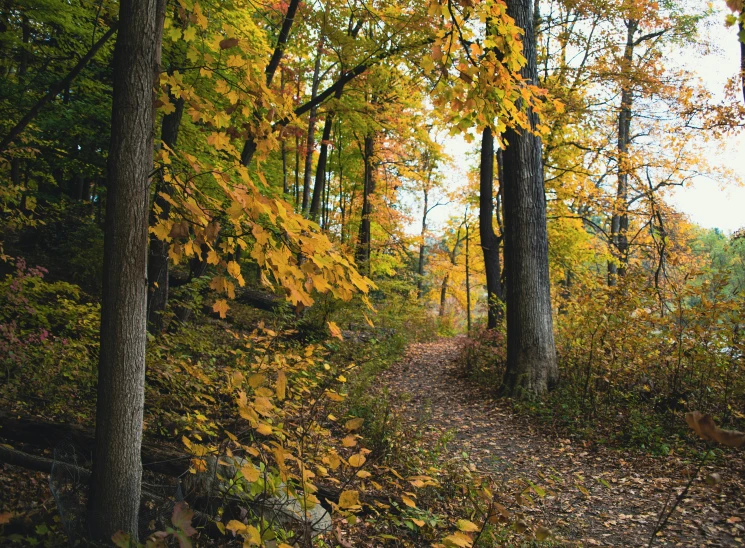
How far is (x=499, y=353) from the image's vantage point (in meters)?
9.00

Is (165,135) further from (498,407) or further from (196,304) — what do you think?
(498,407)

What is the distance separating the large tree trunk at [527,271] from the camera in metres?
7.52

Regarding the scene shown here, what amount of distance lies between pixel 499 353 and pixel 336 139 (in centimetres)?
1216

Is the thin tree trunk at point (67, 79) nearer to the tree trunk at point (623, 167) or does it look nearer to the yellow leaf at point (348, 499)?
the yellow leaf at point (348, 499)

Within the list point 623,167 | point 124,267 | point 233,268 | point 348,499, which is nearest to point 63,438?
point 124,267

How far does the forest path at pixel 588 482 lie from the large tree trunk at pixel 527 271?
0.75m

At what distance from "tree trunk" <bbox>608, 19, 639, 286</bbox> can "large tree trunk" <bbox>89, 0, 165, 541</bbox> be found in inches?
459

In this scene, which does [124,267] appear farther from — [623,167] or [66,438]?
[623,167]

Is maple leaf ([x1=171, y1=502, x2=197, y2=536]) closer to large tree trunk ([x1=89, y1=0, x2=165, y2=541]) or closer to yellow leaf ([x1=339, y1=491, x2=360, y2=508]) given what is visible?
yellow leaf ([x1=339, y1=491, x2=360, y2=508])

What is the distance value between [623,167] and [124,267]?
13.1 metres

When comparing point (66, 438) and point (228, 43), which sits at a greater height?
point (228, 43)

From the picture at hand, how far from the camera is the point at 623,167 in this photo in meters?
12.4

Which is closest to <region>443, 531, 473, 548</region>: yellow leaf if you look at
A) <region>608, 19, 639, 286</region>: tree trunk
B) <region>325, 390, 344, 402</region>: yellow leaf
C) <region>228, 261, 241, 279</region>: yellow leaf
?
<region>325, 390, 344, 402</region>: yellow leaf

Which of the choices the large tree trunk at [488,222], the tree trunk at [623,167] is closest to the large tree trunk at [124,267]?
the large tree trunk at [488,222]
